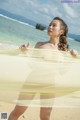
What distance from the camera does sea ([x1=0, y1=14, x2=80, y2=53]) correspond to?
271 centimetres

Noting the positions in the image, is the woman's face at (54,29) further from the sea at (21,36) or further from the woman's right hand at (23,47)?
the woman's right hand at (23,47)

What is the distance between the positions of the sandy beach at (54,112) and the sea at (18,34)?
0.33 meters

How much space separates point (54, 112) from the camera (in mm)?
2766

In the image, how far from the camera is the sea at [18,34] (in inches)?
107

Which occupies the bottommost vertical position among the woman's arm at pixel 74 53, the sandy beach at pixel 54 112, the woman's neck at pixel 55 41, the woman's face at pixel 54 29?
the sandy beach at pixel 54 112

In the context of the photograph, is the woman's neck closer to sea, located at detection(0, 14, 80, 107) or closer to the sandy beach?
sea, located at detection(0, 14, 80, 107)

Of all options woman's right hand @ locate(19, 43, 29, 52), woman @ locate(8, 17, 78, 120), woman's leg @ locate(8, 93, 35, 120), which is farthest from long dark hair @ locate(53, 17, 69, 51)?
woman's leg @ locate(8, 93, 35, 120)

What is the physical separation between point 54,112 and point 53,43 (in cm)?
39

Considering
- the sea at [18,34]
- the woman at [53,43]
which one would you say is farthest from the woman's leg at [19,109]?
the sea at [18,34]

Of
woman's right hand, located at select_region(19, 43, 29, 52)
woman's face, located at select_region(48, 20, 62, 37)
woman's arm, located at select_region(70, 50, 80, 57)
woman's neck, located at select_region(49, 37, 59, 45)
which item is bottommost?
woman's arm, located at select_region(70, 50, 80, 57)

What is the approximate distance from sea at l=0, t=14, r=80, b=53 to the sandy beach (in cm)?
33

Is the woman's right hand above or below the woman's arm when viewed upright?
above

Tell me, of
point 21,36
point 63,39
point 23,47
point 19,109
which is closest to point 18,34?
point 21,36

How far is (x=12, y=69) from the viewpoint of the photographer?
2666mm
